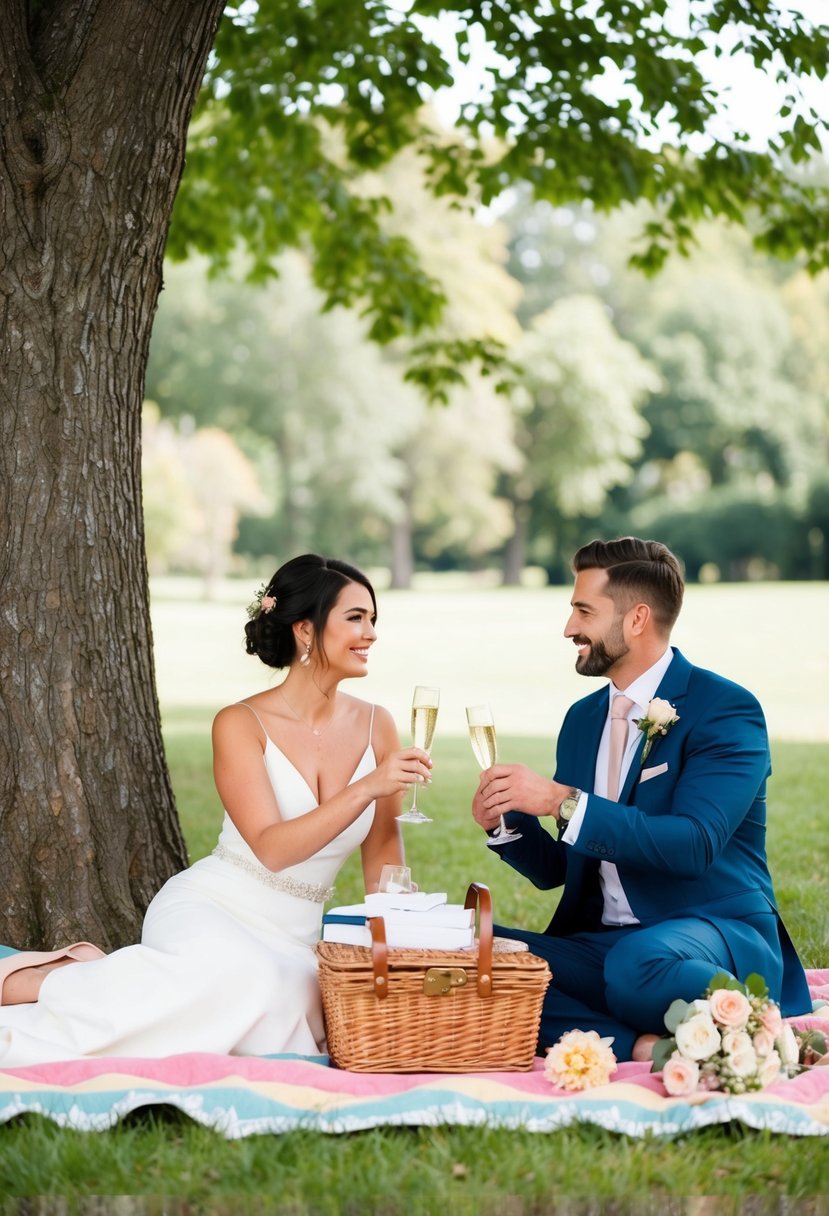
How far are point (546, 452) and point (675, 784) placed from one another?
132 ft

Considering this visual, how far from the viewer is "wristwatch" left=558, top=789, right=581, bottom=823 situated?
13.3ft

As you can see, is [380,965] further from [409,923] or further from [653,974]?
[653,974]

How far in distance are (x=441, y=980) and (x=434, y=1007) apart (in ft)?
0.28

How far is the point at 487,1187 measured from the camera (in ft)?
10.3

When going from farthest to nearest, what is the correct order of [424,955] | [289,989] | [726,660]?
1. [726,660]
2. [289,989]
3. [424,955]

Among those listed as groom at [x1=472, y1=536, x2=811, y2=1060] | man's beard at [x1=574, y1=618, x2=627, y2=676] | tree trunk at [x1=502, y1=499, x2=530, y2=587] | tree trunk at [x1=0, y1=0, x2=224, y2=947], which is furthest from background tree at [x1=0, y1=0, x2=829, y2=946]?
tree trunk at [x1=502, y1=499, x2=530, y2=587]

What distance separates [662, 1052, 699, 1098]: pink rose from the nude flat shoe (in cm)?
176

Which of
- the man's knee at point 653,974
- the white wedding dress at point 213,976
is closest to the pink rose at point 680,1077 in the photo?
the man's knee at point 653,974

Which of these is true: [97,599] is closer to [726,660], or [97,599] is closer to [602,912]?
[602,912]

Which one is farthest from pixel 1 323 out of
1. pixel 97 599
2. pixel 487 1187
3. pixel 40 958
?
pixel 487 1187

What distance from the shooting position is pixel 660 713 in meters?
4.20

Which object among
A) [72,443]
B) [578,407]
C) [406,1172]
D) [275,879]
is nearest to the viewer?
[406,1172]

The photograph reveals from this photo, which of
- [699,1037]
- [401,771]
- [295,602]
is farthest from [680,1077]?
[295,602]

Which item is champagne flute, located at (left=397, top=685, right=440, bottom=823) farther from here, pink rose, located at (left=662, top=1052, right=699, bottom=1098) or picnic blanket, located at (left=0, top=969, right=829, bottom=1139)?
pink rose, located at (left=662, top=1052, right=699, bottom=1098)
